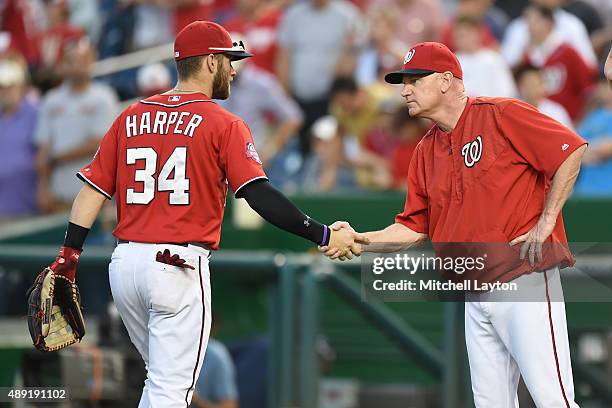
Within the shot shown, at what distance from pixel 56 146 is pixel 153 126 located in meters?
5.45

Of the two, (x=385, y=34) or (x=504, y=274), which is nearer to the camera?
(x=504, y=274)

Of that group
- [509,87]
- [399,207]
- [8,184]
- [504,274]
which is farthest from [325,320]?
[504,274]

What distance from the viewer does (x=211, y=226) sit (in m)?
5.80

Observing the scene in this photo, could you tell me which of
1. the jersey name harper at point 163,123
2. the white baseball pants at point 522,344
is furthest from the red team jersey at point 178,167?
the white baseball pants at point 522,344

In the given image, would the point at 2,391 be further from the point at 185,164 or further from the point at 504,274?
the point at 504,274

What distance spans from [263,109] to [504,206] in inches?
217

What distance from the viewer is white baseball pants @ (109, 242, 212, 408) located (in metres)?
5.63

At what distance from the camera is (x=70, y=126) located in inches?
426

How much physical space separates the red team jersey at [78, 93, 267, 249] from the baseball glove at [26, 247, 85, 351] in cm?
35

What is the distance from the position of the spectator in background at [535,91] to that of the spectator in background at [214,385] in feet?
10.8

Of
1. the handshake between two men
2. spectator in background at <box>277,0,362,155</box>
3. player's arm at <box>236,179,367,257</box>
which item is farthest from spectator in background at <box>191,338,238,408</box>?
spectator in background at <box>277,0,362,155</box>

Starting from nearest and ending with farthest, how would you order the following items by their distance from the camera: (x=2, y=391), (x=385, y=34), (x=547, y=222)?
1. (x=547, y=222)
2. (x=2, y=391)
3. (x=385, y=34)

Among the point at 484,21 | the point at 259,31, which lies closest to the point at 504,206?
the point at 484,21

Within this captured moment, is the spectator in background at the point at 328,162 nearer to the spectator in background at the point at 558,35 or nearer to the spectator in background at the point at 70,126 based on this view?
the spectator in background at the point at 558,35
